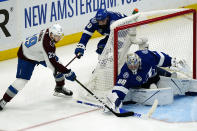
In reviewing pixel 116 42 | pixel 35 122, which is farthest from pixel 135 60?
pixel 35 122

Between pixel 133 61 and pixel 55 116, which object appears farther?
pixel 55 116

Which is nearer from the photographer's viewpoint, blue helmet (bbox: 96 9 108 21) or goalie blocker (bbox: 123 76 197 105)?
goalie blocker (bbox: 123 76 197 105)

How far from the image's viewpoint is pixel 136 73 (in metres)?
6.28

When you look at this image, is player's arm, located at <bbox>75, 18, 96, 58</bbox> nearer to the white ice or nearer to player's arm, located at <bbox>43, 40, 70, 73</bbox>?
the white ice

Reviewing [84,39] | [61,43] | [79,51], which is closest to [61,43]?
[61,43]

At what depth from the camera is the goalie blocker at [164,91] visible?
20.8ft

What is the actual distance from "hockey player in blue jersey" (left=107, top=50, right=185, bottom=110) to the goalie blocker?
0.35 ft

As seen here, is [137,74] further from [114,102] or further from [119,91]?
[114,102]

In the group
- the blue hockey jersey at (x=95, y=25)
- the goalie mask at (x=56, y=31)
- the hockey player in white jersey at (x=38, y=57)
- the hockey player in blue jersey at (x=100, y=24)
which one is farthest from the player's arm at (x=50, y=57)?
the blue hockey jersey at (x=95, y=25)

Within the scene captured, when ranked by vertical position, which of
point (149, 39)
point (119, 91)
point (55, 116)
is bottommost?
point (55, 116)

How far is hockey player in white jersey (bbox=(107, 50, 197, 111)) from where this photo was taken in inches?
244

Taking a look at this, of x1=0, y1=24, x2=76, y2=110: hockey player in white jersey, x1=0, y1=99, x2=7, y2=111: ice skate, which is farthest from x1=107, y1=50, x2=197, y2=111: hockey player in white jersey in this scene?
x1=0, y1=99, x2=7, y2=111: ice skate

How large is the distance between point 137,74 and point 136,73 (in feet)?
0.06

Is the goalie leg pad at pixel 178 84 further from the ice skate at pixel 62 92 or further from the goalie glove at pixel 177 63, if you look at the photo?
the ice skate at pixel 62 92
